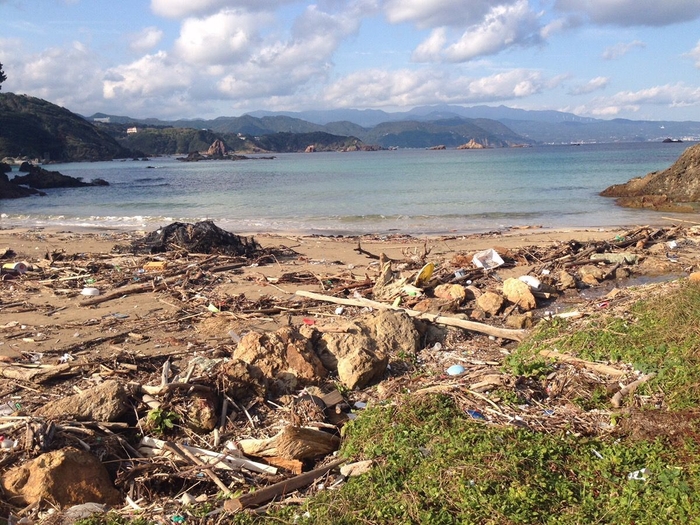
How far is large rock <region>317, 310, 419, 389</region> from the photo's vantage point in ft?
18.0

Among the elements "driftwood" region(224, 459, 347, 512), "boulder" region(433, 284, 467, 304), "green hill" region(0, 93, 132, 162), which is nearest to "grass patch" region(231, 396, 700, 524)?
"driftwood" region(224, 459, 347, 512)

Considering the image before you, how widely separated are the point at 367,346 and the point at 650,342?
2.86m

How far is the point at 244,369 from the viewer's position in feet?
16.9

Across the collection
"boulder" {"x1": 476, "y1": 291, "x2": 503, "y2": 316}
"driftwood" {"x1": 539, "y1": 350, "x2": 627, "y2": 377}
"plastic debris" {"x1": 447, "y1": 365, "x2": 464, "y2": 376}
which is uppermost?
"driftwood" {"x1": 539, "y1": 350, "x2": 627, "y2": 377}

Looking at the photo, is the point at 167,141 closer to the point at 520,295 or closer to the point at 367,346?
the point at 520,295

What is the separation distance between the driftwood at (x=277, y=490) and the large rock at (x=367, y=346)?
4.75ft

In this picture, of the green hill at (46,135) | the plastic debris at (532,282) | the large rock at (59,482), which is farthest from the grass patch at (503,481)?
the green hill at (46,135)

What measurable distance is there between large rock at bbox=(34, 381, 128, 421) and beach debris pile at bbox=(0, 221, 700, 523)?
0.01m

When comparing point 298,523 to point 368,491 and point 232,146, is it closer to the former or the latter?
point 368,491

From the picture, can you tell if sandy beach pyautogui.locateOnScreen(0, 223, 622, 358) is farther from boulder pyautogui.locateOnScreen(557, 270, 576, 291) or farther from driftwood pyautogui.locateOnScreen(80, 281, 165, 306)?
boulder pyautogui.locateOnScreen(557, 270, 576, 291)

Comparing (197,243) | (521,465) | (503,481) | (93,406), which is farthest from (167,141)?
(503,481)

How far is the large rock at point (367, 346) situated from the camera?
5.48 metres

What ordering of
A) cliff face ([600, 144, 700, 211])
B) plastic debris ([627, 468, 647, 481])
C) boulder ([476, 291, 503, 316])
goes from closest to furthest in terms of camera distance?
plastic debris ([627, 468, 647, 481]) < boulder ([476, 291, 503, 316]) < cliff face ([600, 144, 700, 211])

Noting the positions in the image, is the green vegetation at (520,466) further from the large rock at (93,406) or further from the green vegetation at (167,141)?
the green vegetation at (167,141)
